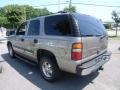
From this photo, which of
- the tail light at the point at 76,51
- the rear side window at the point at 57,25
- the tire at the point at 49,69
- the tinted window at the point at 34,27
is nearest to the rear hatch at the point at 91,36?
the tail light at the point at 76,51

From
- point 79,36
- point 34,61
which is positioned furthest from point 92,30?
point 34,61

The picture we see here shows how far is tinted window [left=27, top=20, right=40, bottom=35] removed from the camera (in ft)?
18.7

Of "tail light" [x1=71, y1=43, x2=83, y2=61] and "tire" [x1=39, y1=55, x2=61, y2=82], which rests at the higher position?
"tail light" [x1=71, y1=43, x2=83, y2=61]

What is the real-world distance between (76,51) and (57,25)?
3.25 feet

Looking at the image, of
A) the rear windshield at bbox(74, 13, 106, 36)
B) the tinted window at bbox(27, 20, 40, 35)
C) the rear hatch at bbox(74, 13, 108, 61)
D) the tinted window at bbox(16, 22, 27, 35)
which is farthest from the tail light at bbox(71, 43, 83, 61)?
the tinted window at bbox(16, 22, 27, 35)

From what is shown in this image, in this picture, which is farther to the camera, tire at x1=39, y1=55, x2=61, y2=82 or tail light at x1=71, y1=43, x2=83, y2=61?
tire at x1=39, y1=55, x2=61, y2=82

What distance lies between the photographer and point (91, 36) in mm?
4664

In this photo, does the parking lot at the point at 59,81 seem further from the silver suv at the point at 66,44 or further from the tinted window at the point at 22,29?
the tinted window at the point at 22,29

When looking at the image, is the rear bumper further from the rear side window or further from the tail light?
the rear side window

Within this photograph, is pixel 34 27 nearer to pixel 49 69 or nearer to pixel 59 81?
pixel 49 69

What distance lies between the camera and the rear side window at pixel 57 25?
4.49 m

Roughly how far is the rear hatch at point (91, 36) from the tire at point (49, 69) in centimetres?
101

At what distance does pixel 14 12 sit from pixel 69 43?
3136 cm

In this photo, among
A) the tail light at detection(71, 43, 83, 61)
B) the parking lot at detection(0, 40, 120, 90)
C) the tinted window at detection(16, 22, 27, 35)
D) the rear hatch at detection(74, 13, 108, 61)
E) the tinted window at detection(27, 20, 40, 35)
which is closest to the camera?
the tail light at detection(71, 43, 83, 61)
